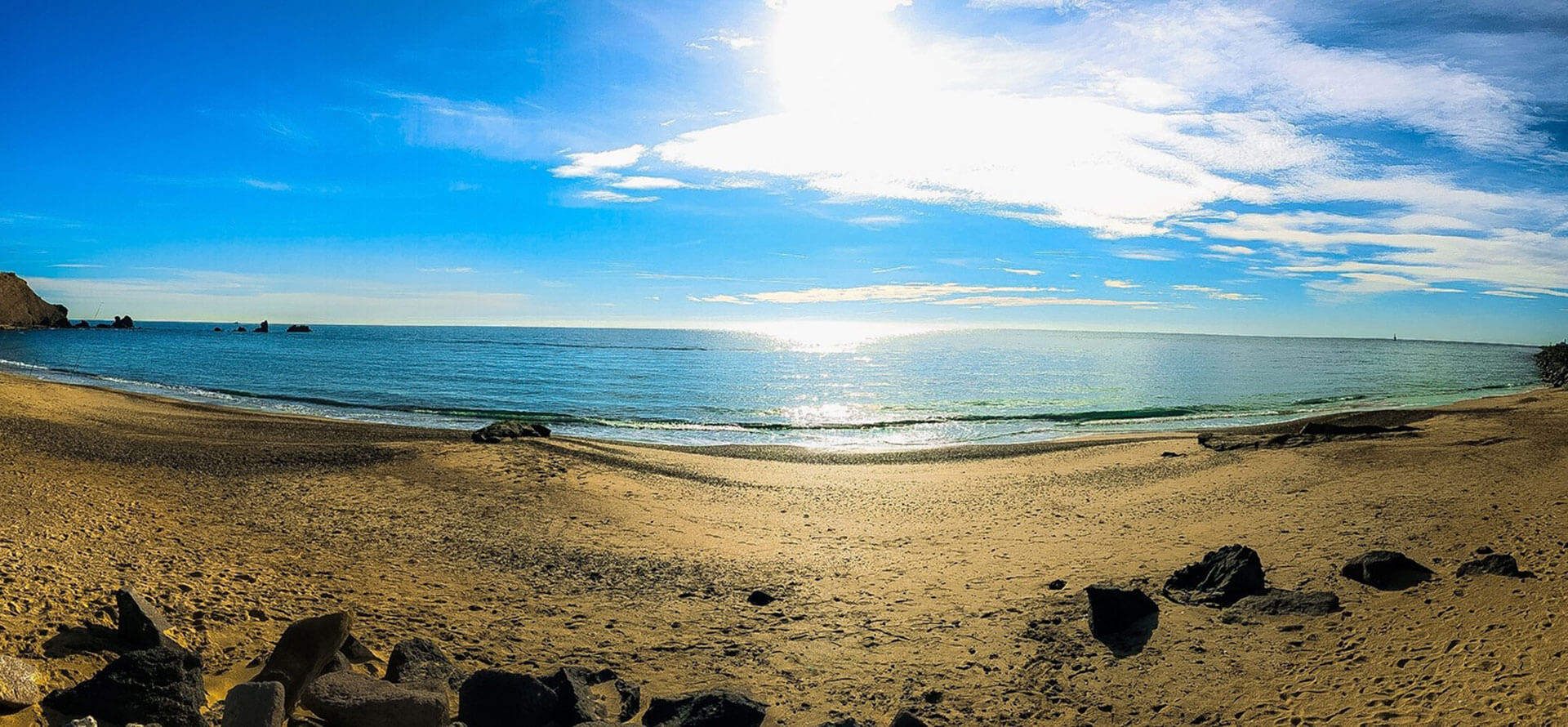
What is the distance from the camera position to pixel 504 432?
20953 millimetres

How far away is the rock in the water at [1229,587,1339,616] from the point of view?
9.23 m

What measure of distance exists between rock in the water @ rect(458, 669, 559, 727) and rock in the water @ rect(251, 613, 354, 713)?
1.12m

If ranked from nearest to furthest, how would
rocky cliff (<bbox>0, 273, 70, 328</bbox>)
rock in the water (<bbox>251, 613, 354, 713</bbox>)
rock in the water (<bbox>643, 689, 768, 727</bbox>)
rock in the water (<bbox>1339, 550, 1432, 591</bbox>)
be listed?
rock in the water (<bbox>251, 613, 354, 713</bbox>) < rock in the water (<bbox>643, 689, 768, 727</bbox>) < rock in the water (<bbox>1339, 550, 1432, 591</bbox>) < rocky cliff (<bbox>0, 273, 70, 328</bbox>)

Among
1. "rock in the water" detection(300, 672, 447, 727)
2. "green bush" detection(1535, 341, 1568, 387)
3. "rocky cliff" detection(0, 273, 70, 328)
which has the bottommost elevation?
"rock in the water" detection(300, 672, 447, 727)

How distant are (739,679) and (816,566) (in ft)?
13.4

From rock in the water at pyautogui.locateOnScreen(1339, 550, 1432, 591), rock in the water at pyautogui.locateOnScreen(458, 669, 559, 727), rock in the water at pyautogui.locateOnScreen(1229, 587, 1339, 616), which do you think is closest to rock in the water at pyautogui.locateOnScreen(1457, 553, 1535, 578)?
rock in the water at pyautogui.locateOnScreen(1339, 550, 1432, 591)

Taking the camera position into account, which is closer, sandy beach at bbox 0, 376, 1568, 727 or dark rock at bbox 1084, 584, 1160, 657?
sandy beach at bbox 0, 376, 1568, 727

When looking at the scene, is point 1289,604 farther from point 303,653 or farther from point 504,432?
point 504,432

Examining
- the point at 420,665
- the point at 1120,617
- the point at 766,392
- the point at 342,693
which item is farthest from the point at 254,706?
the point at 766,392

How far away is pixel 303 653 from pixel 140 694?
109 cm

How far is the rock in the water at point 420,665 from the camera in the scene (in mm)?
7145

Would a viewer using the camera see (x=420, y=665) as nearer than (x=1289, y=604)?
Yes

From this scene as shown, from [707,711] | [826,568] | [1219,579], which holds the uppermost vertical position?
[1219,579]

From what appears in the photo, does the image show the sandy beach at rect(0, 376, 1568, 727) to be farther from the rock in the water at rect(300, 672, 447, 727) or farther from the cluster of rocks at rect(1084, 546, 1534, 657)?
the rock in the water at rect(300, 672, 447, 727)
